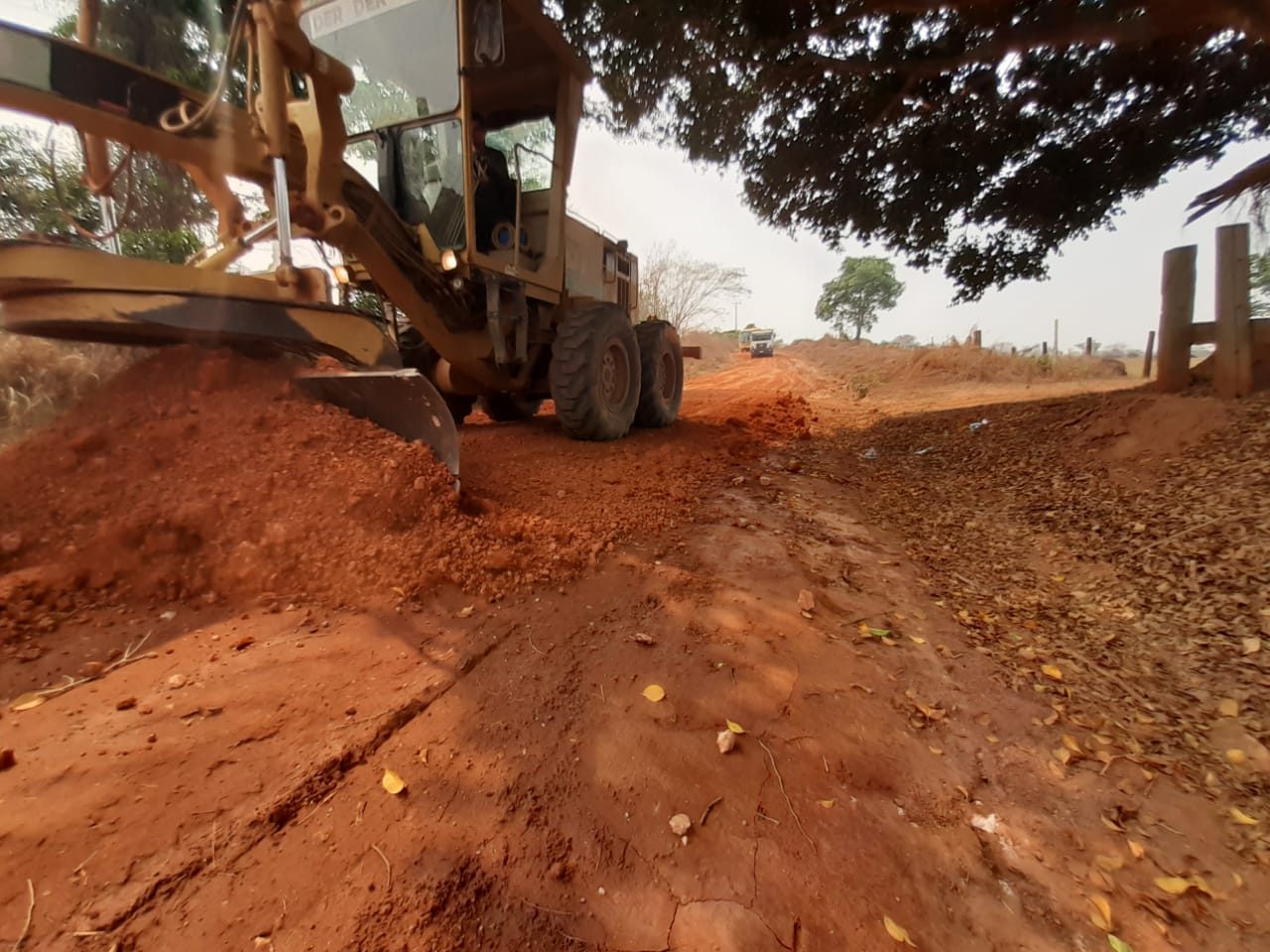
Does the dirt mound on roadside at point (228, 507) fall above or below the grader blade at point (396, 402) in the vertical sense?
below

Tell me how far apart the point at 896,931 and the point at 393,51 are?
579 cm

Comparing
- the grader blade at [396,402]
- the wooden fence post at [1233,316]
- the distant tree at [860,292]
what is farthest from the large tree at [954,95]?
the distant tree at [860,292]

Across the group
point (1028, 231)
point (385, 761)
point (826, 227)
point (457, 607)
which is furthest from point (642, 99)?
point (385, 761)

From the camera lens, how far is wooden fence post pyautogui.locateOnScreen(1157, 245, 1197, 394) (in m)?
4.89

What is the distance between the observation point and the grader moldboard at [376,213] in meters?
2.55

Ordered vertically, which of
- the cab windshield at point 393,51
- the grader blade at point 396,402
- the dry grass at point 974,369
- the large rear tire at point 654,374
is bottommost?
the grader blade at point 396,402

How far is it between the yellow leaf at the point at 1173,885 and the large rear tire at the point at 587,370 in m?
4.41

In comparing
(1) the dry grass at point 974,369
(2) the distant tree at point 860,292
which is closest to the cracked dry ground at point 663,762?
(1) the dry grass at point 974,369

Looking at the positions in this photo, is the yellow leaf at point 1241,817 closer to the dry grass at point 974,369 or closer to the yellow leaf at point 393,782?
the yellow leaf at point 393,782

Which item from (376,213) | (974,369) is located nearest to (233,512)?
(376,213)

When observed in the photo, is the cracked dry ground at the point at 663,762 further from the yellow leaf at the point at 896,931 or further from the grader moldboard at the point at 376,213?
the grader moldboard at the point at 376,213

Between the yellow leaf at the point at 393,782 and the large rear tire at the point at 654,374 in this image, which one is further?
the large rear tire at the point at 654,374

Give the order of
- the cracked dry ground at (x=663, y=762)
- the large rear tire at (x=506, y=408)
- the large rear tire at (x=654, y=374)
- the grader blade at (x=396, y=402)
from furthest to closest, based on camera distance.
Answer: the large rear tire at (x=506, y=408), the large rear tire at (x=654, y=374), the grader blade at (x=396, y=402), the cracked dry ground at (x=663, y=762)

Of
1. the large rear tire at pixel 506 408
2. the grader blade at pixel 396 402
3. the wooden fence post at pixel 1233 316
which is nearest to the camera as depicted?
the grader blade at pixel 396 402
